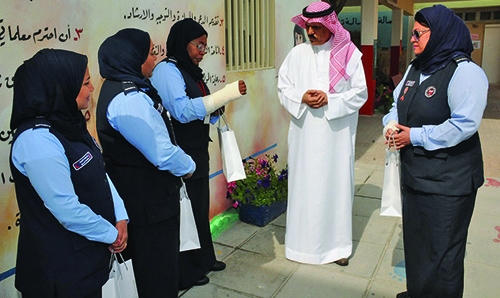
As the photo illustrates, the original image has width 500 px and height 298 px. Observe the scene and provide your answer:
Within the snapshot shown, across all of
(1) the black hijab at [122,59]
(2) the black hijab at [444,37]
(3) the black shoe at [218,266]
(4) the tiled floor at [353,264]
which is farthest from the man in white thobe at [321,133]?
(1) the black hijab at [122,59]

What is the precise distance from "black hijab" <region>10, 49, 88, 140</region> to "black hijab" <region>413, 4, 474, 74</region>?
1758 millimetres

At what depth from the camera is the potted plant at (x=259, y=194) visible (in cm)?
418

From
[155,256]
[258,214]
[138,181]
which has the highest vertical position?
[138,181]

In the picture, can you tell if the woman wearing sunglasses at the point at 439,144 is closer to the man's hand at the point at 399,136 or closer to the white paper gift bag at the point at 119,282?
the man's hand at the point at 399,136

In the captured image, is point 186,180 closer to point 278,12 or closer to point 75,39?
point 75,39

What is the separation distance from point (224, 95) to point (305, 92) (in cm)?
69

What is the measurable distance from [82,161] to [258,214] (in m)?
2.60

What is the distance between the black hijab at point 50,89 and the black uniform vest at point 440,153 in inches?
68.7

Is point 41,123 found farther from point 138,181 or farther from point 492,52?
point 492,52

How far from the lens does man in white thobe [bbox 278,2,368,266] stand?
3.24 meters

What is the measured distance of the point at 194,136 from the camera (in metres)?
2.94

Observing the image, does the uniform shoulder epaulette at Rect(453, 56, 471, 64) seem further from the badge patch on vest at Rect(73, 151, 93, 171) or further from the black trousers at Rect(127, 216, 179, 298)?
the badge patch on vest at Rect(73, 151, 93, 171)

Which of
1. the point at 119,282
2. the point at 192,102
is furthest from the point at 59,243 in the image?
the point at 192,102

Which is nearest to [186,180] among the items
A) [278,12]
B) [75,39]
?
[75,39]
